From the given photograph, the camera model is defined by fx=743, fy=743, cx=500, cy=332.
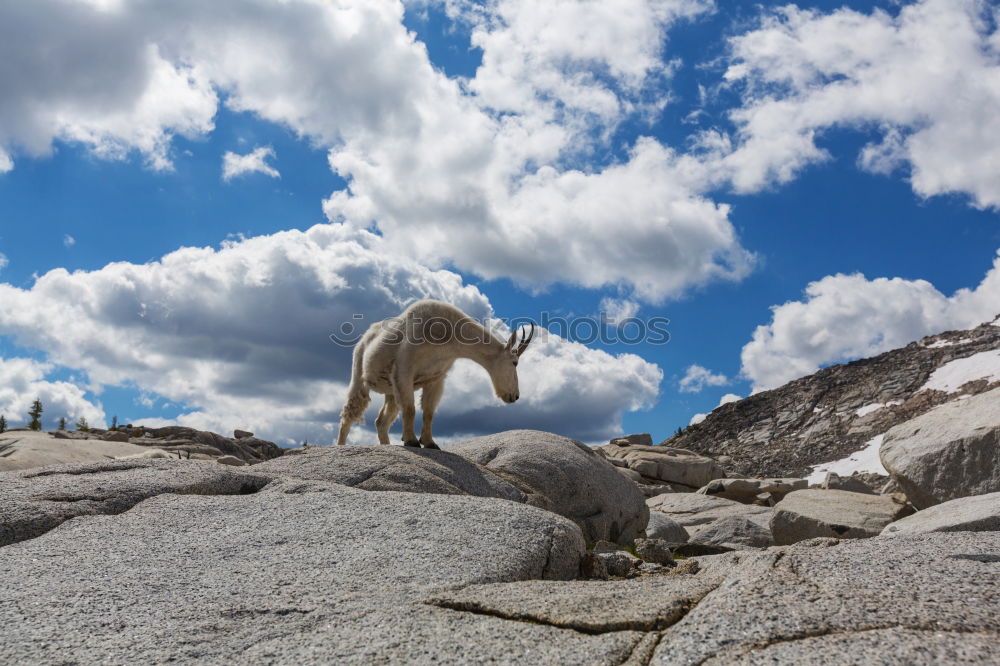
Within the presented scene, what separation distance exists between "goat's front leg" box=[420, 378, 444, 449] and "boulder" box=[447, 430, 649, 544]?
552mm

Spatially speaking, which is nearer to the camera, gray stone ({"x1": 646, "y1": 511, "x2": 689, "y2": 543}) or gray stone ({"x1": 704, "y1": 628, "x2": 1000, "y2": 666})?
gray stone ({"x1": 704, "y1": 628, "x2": 1000, "y2": 666})

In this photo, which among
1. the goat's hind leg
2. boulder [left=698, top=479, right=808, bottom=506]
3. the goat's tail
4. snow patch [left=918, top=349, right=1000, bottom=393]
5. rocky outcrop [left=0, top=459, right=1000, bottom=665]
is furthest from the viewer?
snow patch [left=918, top=349, right=1000, bottom=393]

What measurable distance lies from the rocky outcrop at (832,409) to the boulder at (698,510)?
21.9 metres

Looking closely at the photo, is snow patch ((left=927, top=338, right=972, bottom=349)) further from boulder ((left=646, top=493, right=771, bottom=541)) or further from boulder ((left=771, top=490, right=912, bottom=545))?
boulder ((left=771, top=490, right=912, bottom=545))

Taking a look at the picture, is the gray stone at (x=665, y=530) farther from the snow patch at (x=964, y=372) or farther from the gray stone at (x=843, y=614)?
the snow patch at (x=964, y=372)

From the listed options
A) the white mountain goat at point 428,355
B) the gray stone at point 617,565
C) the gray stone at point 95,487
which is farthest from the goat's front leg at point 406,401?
the gray stone at point 617,565

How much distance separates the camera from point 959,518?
8164 millimetres

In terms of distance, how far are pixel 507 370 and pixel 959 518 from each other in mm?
6340

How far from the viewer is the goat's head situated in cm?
1189

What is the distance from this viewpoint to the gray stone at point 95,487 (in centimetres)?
636

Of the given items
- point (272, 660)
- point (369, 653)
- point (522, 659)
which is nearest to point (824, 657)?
point (522, 659)

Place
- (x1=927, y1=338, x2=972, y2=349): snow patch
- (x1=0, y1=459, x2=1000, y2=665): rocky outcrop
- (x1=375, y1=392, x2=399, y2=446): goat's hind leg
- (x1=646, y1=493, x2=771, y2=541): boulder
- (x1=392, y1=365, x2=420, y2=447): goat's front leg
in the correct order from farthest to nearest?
(x1=927, y1=338, x2=972, y2=349): snow patch → (x1=646, y1=493, x2=771, y2=541): boulder → (x1=375, y1=392, x2=399, y2=446): goat's hind leg → (x1=392, y1=365, x2=420, y2=447): goat's front leg → (x1=0, y1=459, x2=1000, y2=665): rocky outcrop

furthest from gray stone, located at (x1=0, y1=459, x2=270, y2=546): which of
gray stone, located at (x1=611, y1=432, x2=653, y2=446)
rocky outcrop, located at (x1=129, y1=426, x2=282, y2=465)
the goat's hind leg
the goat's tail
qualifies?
gray stone, located at (x1=611, y1=432, x2=653, y2=446)

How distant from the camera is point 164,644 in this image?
12.8 feet
